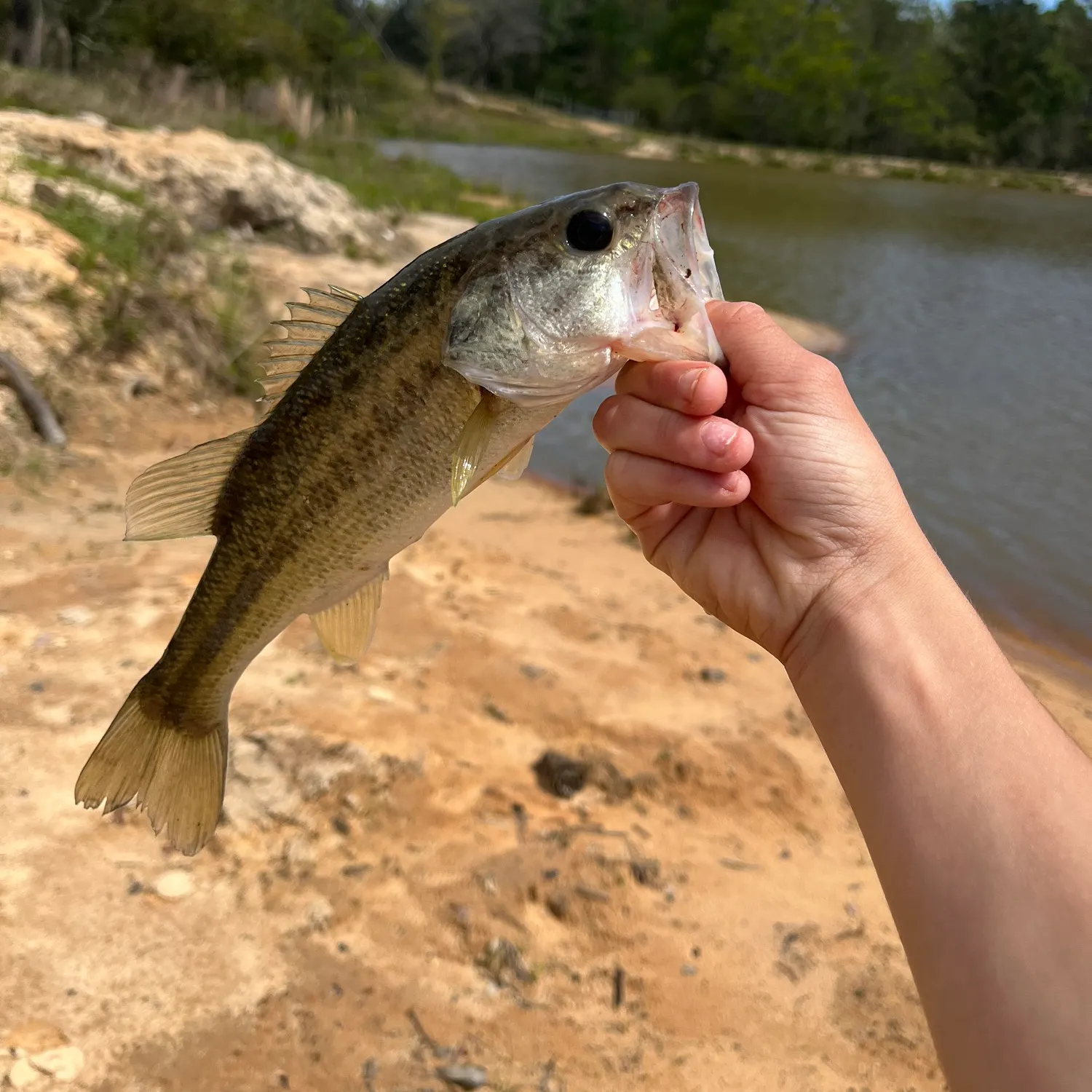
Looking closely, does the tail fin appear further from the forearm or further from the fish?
the forearm

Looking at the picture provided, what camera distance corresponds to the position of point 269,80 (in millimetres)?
29016

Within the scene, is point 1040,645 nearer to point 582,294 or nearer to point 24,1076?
point 582,294

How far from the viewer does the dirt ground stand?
8.72ft

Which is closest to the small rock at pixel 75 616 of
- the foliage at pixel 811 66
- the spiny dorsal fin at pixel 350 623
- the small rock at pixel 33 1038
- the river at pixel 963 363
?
the small rock at pixel 33 1038

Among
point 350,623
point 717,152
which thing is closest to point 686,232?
point 350,623

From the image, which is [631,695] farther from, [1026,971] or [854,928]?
[1026,971]

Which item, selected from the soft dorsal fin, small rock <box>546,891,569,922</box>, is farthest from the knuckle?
small rock <box>546,891,569,922</box>

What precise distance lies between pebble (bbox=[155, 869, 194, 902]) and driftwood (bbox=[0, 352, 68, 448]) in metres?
4.08

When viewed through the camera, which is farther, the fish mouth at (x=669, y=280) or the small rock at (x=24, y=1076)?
the small rock at (x=24, y=1076)

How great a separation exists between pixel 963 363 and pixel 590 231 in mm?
13355

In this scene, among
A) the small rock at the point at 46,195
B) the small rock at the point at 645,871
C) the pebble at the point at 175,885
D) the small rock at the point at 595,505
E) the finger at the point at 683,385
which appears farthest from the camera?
the small rock at the point at 46,195

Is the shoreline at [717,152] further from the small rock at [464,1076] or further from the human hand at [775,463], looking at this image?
the small rock at [464,1076]

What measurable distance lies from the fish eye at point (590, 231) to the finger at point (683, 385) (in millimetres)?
293

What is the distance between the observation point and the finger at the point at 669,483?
2.13 m
